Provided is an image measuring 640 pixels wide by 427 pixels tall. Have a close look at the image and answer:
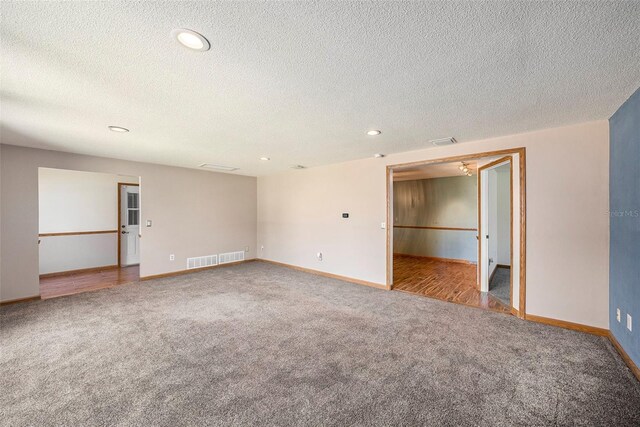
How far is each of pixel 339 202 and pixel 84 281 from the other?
514 cm

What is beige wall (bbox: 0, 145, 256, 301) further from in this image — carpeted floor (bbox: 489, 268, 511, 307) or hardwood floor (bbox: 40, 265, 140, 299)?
carpeted floor (bbox: 489, 268, 511, 307)

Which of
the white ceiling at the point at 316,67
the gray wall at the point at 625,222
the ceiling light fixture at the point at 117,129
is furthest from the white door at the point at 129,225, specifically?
the gray wall at the point at 625,222

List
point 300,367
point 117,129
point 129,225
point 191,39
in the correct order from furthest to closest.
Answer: point 129,225 → point 117,129 → point 300,367 → point 191,39

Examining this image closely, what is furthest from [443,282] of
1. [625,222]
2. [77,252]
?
[77,252]

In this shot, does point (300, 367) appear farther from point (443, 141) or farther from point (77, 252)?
point (77, 252)

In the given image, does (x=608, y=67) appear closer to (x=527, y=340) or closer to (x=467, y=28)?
(x=467, y=28)

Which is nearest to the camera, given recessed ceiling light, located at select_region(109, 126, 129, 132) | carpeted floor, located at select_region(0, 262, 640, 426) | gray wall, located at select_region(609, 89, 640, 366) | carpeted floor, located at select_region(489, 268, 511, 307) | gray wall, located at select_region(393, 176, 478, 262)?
carpeted floor, located at select_region(0, 262, 640, 426)

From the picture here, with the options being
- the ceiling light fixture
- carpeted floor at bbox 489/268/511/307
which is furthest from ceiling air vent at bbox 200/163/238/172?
carpeted floor at bbox 489/268/511/307

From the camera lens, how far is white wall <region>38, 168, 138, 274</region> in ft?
17.6

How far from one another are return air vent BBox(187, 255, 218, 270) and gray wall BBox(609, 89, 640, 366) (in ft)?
21.4

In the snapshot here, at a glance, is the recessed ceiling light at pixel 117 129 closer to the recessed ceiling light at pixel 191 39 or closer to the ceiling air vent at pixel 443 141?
the recessed ceiling light at pixel 191 39

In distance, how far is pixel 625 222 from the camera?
2.33 meters

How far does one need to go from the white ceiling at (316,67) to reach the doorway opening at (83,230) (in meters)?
2.93

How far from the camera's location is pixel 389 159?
458 centimetres
